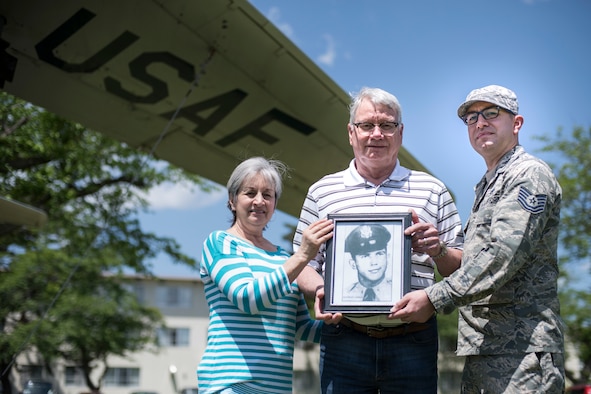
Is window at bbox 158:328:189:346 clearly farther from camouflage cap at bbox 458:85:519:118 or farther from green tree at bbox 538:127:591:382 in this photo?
camouflage cap at bbox 458:85:519:118

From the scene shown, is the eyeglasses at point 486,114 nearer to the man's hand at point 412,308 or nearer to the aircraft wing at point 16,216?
the man's hand at point 412,308

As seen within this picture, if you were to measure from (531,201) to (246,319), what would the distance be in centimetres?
120

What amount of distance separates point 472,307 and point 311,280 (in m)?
0.65

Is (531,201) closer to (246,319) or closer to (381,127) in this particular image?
(381,127)

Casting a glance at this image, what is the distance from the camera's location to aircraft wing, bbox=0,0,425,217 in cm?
460

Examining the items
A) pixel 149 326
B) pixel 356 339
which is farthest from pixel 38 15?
pixel 149 326

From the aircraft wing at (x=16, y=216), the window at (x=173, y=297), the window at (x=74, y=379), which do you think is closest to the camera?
the aircraft wing at (x=16, y=216)

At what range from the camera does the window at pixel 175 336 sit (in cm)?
5430

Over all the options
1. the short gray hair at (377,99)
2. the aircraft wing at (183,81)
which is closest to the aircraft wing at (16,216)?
the aircraft wing at (183,81)

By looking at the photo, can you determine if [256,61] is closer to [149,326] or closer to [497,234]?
[497,234]

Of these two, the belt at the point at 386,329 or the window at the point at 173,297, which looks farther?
the window at the point at 173,297

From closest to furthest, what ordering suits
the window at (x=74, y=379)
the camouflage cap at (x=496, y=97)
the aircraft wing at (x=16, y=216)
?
the camouflage cap at (x=496, y=97) → the aircraft wing at (x=16, y=216) → the window at (x=74, y=379)

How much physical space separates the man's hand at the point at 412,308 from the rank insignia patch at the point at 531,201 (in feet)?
1.56

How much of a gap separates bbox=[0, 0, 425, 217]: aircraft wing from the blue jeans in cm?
229
